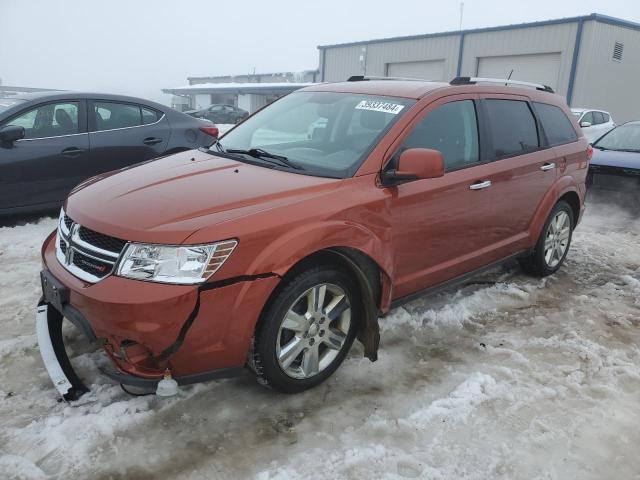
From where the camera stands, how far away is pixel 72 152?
228 inches

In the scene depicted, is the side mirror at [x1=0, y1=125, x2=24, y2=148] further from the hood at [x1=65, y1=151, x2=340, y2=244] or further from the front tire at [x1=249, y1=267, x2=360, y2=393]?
the front tire at [x1=249, y1=267, x2=360, y2=393]

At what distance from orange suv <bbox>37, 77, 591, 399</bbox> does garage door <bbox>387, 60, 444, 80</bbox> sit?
24009 millimetres

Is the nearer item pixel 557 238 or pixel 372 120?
pixel 372 120

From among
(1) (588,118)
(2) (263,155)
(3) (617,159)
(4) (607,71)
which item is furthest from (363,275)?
(4) (607,71)

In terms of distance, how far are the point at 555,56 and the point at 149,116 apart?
20.9 meters

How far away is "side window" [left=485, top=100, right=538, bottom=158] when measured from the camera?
4.06m

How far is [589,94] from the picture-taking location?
2220cm

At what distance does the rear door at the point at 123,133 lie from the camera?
6020 mm

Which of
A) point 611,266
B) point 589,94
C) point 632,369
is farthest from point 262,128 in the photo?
point 589,94

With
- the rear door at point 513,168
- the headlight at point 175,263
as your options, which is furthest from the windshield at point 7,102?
the rear door at point 513,168

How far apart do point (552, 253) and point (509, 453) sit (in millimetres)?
2940

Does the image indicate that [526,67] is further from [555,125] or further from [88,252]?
[88,252]

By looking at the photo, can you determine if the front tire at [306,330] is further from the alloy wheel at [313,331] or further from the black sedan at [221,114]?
the black sedan at [221,114]

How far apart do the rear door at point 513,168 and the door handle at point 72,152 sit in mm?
4289
